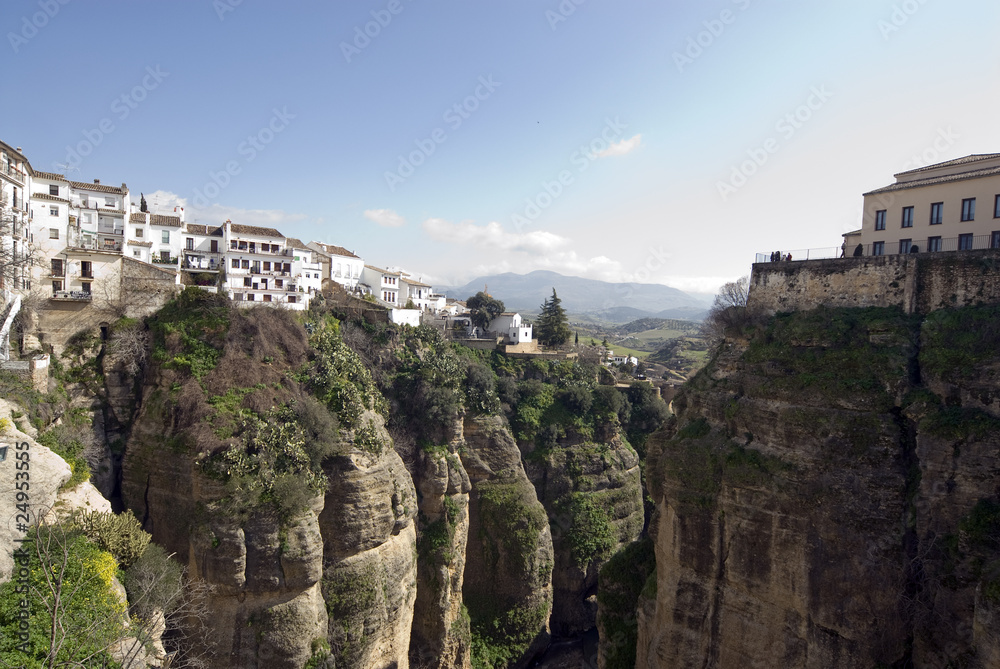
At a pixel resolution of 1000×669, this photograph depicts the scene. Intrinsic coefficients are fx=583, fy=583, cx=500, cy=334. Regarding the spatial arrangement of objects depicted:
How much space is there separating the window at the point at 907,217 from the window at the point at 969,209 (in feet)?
5.15

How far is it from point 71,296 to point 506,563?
23364 mm

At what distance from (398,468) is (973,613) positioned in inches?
739

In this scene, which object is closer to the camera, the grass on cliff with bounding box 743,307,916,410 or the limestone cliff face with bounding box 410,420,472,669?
the grass on cliff with bounding box 743,307,916,410

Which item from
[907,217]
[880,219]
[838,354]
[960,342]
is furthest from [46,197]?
[907,217]

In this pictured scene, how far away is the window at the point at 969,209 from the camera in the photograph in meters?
18.7

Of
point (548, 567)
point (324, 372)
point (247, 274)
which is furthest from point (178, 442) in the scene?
point (548, 567)

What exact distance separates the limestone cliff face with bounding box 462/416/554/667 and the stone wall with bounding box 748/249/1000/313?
15.8 m

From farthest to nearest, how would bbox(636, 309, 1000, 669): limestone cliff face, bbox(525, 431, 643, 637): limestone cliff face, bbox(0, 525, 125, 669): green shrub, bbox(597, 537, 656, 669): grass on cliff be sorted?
bbox(525, 431, 643, 637): limestone cliff face, bbox(597, 537, 656, 669): grass on cliff, bbox(636, 309, 1000, 669): limestone cliff face, bbox(0, 525, 125, 669): green shrub

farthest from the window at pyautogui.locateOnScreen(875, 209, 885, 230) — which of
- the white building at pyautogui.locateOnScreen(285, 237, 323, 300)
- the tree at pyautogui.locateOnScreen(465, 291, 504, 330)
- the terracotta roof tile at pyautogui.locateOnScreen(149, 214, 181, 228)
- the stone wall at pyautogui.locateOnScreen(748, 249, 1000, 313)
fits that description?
the terracotta roof tile at pyautogui.locateOnScreen(149, 214, 181, 228)

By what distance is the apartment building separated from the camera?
18.4 meters

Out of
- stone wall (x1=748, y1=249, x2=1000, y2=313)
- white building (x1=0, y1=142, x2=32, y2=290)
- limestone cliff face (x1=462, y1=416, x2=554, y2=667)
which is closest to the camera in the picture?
stone wall (x1=748, y1=249, x2=1000, y2=313)

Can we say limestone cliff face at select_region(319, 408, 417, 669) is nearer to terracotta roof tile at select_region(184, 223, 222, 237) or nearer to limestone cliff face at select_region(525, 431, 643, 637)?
limestone cliff face at select_region(525, 431, 643, 637)

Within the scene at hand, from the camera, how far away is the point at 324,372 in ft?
81.8

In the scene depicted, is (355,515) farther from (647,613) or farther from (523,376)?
(523,376)
